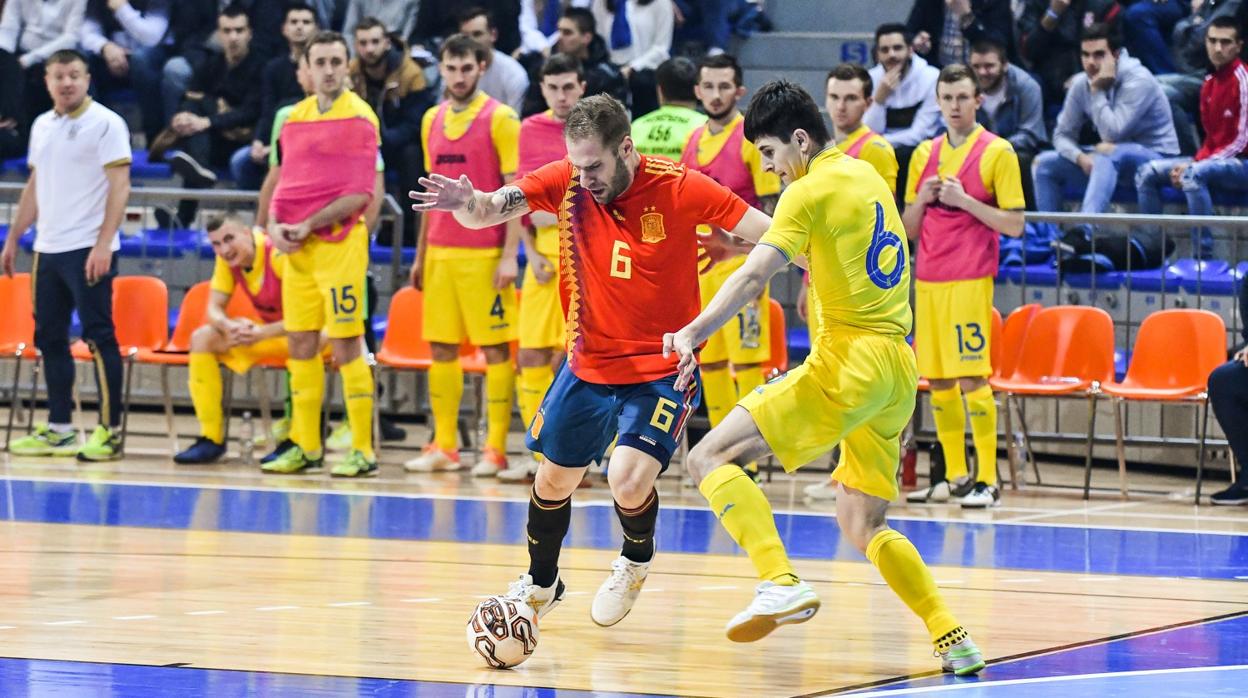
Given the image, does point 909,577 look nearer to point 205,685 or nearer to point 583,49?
point 205,685

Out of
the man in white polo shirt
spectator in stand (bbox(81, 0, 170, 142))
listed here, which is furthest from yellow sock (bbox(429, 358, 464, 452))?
spectator in stand (bbox(81, 0, 170, 142))

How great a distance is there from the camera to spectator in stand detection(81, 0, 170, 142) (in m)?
15.7

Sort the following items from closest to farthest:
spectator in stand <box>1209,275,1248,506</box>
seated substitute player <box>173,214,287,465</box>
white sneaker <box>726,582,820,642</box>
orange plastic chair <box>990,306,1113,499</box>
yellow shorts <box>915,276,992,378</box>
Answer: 1. white sneaker <box>726,582,820,642</box>
2. spectator in stand <box>1209,275,1248,506</box>
3. yellow shorts <box>915,276,992,378</box>
4. orange plastic chair <box>990,306,1113,499</box>
5. seated substitute player <box>173,214,287,465</box>

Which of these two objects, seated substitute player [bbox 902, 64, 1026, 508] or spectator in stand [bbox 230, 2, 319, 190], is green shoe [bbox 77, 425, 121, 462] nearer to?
spectator in stand [bbox 230, 2, 319, 190]

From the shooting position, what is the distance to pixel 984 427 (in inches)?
405

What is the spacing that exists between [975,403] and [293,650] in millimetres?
5239

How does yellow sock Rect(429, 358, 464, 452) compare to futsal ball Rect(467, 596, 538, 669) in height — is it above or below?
below

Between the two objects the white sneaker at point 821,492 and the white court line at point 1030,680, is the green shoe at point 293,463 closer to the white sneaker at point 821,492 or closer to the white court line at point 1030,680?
the white sneaker at point 821,492

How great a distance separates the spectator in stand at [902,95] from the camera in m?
13.1

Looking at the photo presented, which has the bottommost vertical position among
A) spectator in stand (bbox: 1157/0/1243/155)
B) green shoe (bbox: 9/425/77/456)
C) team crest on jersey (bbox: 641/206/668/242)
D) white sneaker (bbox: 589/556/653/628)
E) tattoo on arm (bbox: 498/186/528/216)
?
green shoe (bbox: 9/425/77/456)

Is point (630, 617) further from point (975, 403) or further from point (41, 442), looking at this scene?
point (41, 442)

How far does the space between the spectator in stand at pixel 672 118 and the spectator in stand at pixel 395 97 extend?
3396mm

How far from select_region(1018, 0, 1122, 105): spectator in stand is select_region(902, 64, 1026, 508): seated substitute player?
3856 millimetres

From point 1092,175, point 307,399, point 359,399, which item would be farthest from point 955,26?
point 307,399
